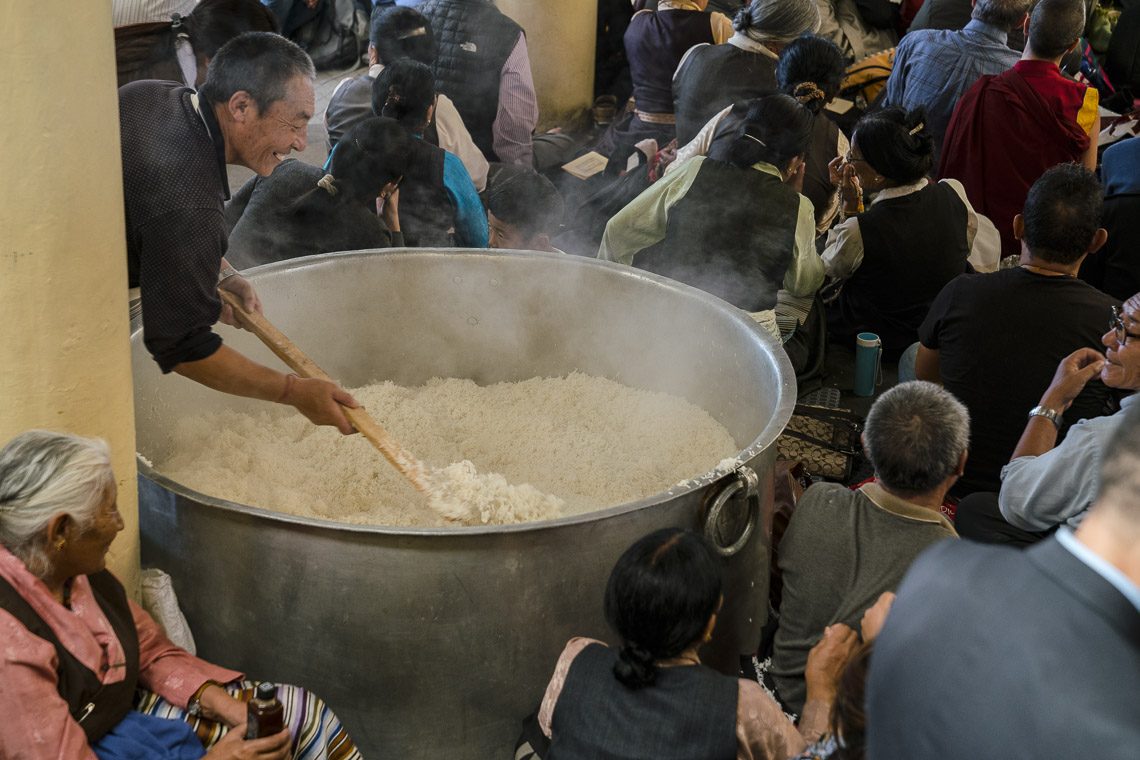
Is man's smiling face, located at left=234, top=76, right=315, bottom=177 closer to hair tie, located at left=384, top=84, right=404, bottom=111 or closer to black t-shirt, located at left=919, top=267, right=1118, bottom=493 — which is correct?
hair tie, located at left=384, top=84, right=404, bottom=111

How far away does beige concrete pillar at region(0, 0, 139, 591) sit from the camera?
2068mm

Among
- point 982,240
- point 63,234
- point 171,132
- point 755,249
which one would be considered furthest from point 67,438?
point 982,240

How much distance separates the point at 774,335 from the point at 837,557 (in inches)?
53.2

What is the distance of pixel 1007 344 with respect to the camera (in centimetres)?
361

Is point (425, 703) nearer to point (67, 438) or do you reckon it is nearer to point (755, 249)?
point (67, 438)

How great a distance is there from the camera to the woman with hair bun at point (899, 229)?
4.59m

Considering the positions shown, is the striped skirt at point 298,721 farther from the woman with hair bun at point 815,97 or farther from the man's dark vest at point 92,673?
the woman with hair bun at point 815,97

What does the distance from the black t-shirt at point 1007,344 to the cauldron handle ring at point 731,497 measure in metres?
1.27

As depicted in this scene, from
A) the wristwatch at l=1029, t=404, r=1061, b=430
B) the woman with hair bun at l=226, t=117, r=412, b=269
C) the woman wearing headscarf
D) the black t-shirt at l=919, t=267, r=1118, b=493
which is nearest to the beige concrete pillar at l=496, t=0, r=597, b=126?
the woman wearing headscarf

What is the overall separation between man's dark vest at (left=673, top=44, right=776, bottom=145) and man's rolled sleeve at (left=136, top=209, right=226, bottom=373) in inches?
119

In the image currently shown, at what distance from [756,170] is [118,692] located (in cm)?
266

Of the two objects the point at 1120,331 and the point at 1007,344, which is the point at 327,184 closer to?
the point at 1007,344

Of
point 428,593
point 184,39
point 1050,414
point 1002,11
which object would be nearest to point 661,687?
point 428,593

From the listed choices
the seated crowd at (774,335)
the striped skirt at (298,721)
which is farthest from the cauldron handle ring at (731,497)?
the striped skirt at (298,721)
